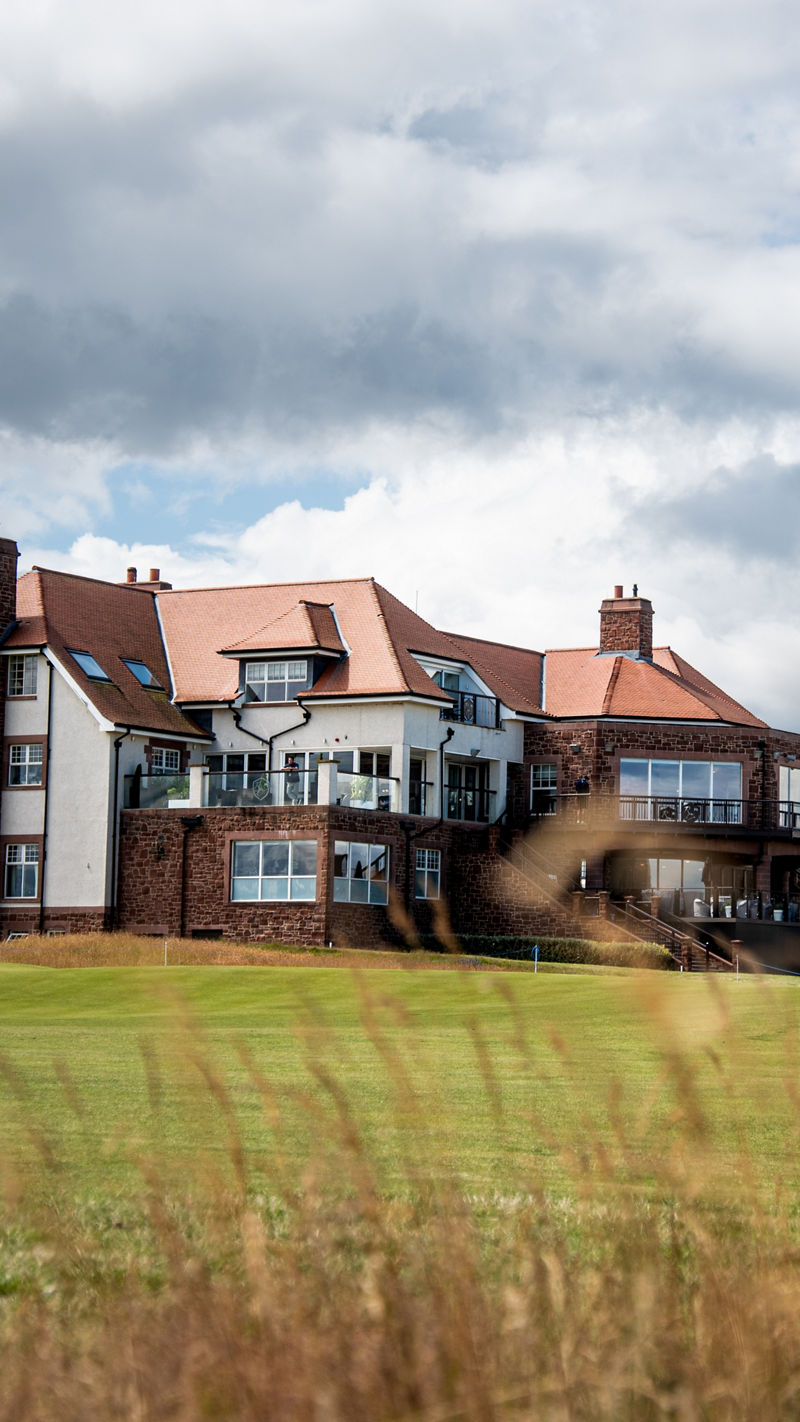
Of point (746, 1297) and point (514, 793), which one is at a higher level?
point (514, 793)

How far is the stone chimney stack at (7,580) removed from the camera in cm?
4503

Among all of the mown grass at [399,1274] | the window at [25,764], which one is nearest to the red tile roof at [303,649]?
the window at [25,764]

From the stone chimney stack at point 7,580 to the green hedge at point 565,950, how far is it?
46.1ft

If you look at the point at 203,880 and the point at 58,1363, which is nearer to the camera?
the point at 58,1363

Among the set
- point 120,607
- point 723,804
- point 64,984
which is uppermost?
point 120,607

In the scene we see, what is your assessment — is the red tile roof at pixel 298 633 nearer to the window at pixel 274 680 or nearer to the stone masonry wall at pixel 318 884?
the window at pixel 274 680

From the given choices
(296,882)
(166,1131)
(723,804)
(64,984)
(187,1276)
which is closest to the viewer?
(187,1276)

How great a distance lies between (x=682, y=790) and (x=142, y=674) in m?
15.8

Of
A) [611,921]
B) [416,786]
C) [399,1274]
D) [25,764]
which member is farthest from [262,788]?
[399,1274]

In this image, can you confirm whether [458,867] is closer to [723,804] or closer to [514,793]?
[514,793]

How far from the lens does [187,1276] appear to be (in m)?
4.99

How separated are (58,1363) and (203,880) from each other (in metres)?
37.7

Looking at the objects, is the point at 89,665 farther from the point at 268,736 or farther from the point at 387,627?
the point at 387,627

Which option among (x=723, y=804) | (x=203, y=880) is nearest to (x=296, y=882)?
(x=203, y=880)
